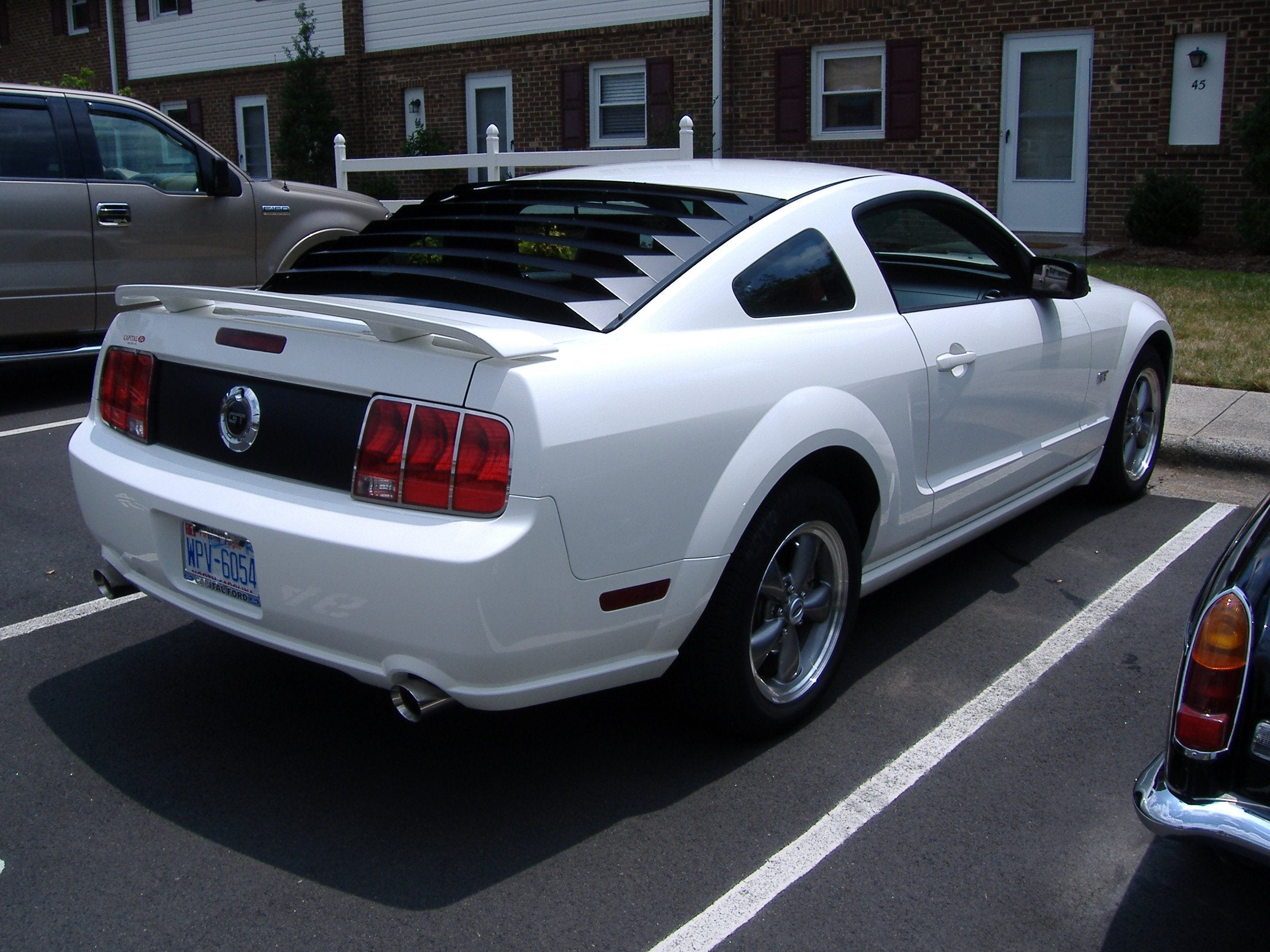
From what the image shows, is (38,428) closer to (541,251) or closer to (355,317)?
(541,251)

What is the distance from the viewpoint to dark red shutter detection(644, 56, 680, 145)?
17078 millimetres

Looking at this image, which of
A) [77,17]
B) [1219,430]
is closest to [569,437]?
[1219,430]

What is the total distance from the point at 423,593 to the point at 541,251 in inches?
50.0

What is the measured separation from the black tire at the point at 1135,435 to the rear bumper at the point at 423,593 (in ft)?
9.97

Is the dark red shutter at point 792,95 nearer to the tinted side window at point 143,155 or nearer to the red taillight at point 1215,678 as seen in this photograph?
the tinted side window at point 143,155

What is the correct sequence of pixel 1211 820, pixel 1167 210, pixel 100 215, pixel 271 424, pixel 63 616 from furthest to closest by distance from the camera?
pixel 1167 210 → pixel 100 215 → pixel 63 616 → pixel 271 424 → pixel 1211 820

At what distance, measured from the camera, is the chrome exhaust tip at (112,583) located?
3477mm

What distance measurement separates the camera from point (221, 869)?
2.81 metres

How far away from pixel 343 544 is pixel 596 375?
69 cm

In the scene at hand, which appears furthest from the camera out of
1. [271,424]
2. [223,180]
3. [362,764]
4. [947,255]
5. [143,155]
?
[223,180]

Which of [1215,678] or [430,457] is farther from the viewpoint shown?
[430,457]

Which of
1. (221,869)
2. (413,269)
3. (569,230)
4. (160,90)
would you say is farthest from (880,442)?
(160,90)

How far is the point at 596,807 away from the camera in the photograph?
123 inches

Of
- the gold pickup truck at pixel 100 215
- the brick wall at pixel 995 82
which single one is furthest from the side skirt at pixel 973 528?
the brick wall at pixel 995 82
